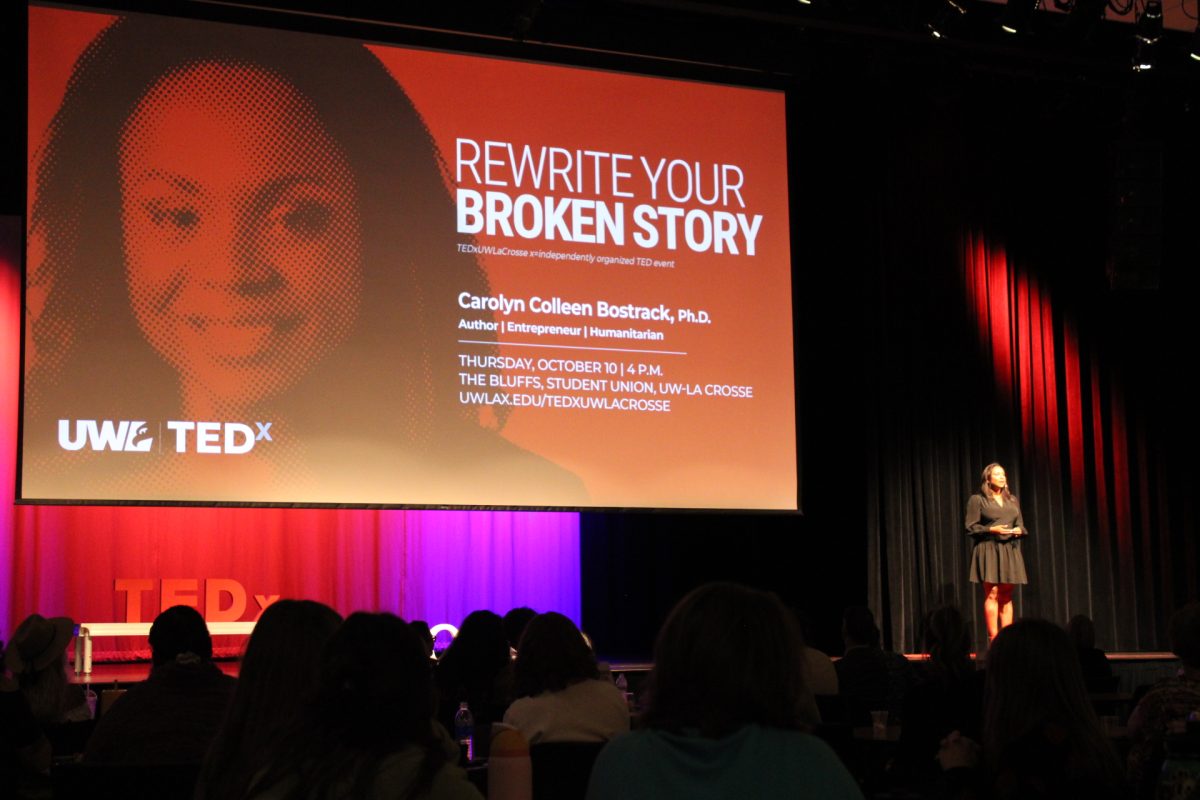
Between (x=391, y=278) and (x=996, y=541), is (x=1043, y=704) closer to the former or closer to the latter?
(x=391, y=278)

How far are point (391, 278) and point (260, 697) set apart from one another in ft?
16.9

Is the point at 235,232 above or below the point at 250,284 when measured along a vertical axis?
above

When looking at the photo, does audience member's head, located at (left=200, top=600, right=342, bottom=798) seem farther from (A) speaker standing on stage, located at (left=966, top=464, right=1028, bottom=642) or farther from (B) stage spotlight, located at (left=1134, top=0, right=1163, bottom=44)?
(A) speaker standing on stage, located at (left=966, top=464, right=1028, bottom=642)

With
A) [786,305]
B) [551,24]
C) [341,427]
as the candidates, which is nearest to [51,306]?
[341,427]

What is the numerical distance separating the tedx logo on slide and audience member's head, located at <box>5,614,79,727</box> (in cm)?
245

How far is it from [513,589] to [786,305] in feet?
8.50

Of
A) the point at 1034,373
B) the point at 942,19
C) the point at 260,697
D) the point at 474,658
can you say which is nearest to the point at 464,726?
the point at 474,658

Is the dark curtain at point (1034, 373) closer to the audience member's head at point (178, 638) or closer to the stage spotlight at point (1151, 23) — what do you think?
the stage spotlight at point (1151, 23)

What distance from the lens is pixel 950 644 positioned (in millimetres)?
3562

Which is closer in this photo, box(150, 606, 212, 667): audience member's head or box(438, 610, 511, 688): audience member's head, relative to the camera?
box(150, 606, 212, 667): audience member's head

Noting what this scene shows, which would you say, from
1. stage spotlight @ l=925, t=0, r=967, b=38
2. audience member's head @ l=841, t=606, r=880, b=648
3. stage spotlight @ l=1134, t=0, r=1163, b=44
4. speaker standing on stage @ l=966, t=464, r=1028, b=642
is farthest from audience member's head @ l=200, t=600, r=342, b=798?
speaker standing on stage @ l=966, t=464, r=1028, b=642

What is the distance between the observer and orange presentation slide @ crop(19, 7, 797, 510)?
6.59 m

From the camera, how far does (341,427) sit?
6.93 m

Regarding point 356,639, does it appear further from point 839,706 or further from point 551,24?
point 551,24
